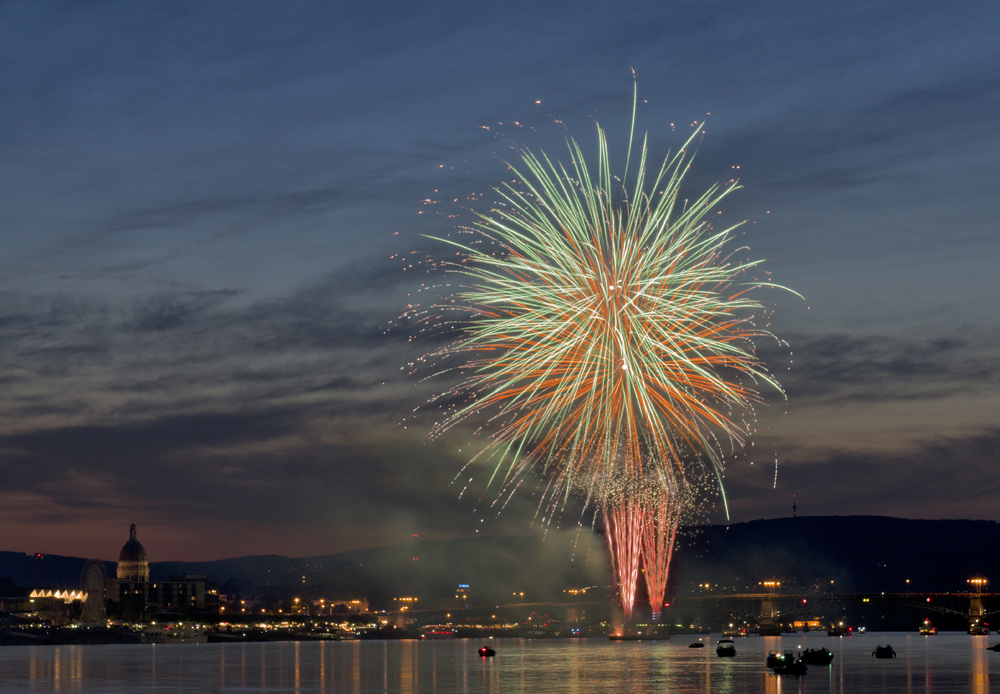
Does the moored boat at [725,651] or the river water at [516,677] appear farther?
the moored boat at [725,651]

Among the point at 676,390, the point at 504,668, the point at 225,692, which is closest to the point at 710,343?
the point at 676,390

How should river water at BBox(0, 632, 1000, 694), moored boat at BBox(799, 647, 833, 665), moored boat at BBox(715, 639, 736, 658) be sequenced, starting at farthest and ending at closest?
moored boat at BBox(715, 639, 736, 658)
moored boat at BBox(799, 647, 833, 665)
river water at BBox(0, 632, 1000, 694)

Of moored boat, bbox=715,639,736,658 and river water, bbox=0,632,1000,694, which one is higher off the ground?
river water, bbox=0,632,1000,694

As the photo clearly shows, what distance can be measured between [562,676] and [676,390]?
204 ft

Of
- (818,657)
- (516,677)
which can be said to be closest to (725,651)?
(818,657)

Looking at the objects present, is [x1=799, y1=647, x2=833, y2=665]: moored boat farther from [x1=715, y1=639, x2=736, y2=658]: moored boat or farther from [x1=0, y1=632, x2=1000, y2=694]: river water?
[x1=715, y1=639, x2=736, y2=658]: moored boat

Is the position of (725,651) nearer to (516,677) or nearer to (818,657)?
(818,657)

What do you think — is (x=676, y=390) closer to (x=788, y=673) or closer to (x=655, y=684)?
(x=655, y=684)

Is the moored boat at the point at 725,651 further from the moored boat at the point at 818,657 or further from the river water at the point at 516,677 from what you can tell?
the moored boat at the point at 818,657

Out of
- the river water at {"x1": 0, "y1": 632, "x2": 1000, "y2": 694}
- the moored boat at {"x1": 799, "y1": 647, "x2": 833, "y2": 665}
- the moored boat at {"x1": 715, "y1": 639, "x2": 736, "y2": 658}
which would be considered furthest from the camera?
the moored boat at {"x1": 715, "y1": 639, "x2": 736, "y2": 658}

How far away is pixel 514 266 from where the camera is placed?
70438 millimetres

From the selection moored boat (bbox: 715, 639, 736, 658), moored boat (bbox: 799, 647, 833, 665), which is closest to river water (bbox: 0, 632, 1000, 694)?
moored boat (bbox: 799, 647, 833, 665)

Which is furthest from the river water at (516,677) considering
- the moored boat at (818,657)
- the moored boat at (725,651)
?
the moored boat at (725,651)

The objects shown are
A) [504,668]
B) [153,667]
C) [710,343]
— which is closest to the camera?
[710,343]
